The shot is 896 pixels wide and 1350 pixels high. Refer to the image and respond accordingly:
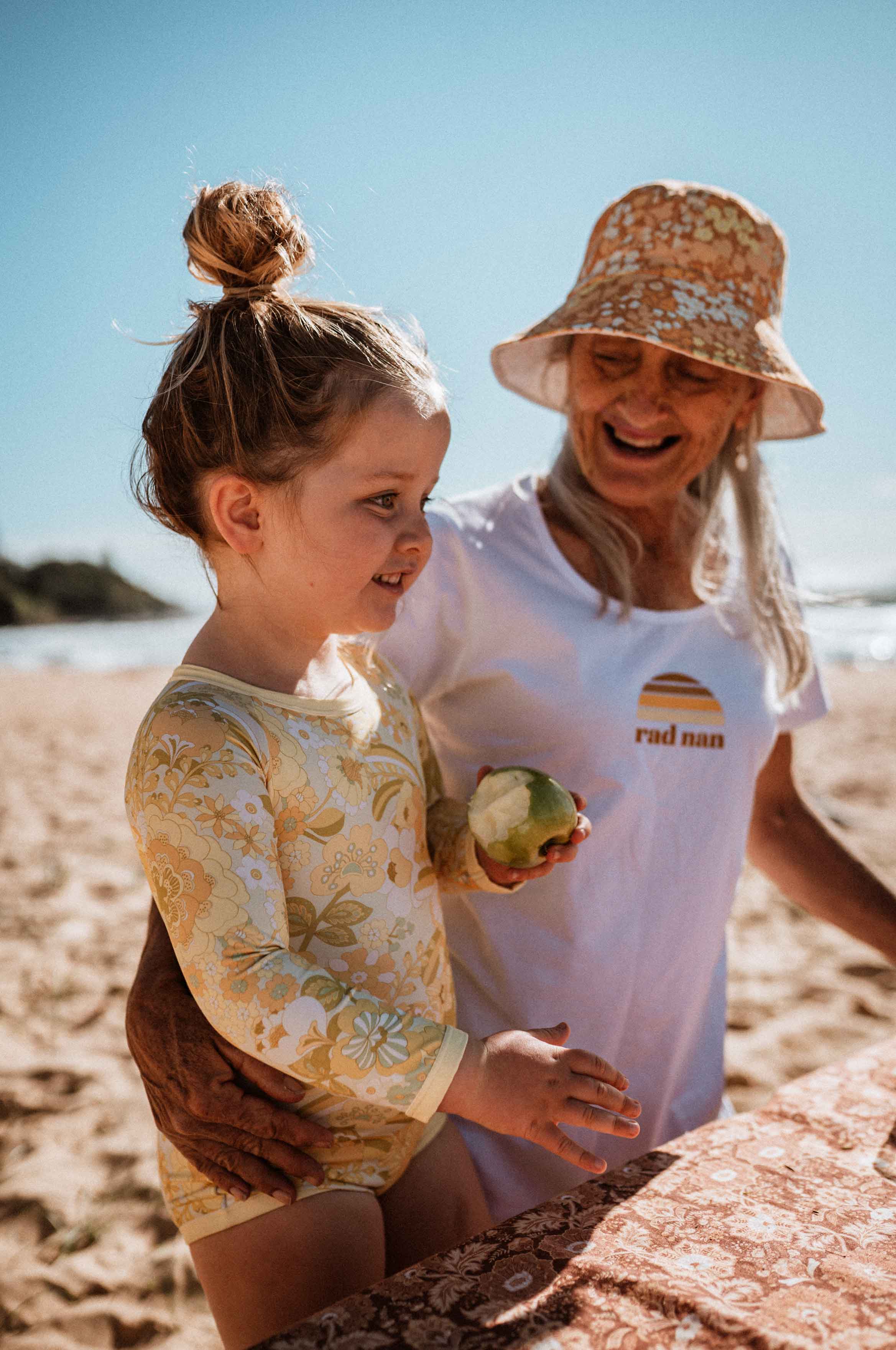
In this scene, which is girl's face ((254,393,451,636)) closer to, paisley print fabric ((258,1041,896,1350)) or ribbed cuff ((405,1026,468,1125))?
ribbed cuff ((405,1026,468,1125))

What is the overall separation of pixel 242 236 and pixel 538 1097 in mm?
1388

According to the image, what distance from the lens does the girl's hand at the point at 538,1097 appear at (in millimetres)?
1307

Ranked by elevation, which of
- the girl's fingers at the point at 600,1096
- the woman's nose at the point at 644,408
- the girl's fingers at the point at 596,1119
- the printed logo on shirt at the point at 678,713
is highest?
the woman's nose at the point at 644,408

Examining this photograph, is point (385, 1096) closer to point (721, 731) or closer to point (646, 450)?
point (721, 731)

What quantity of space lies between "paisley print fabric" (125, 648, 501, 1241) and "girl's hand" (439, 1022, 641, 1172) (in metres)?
0.04

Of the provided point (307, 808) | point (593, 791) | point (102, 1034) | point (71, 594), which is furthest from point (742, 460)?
point (71, 594)

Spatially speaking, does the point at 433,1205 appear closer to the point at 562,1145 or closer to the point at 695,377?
the point at 562,1145

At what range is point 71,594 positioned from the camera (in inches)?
1479

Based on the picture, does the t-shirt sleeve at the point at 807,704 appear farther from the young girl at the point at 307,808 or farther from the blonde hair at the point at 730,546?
the young girl at the point at 307,808

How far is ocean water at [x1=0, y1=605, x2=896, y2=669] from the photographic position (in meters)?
22.7

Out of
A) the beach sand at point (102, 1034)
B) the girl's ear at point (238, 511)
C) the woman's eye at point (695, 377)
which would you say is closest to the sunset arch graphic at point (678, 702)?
the woman's eye at point (695, 377)

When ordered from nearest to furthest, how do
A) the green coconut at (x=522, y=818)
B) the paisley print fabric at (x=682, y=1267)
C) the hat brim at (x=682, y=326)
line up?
the paisley print fabric at (x=682, y=1267), the green coconut at (x=522, y=818), the hat brim at (x=682, y=326)

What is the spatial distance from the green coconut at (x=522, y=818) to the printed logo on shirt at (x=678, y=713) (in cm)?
43

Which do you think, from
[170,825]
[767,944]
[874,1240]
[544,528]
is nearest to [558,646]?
[544,528]
